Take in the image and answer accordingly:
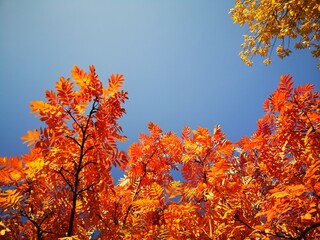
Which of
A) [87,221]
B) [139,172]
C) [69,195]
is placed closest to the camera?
[69,195]

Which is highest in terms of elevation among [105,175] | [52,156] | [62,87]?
Answer: [62,87]

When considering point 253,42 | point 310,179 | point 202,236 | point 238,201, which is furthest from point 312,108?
point 253,42

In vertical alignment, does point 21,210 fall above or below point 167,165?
below

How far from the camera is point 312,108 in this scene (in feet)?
12.5

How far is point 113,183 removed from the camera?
3561 millimetres

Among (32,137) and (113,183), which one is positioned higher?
(32,137)

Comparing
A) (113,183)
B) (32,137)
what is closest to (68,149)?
(32,137)

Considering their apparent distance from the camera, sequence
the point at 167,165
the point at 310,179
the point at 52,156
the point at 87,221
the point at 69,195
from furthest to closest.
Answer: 1. the point at 167,165
2. the point at 87,221
3. the point at 69,195
4. the point at 52,156
5. the point at 310,179

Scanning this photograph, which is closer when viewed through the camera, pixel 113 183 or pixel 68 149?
pixel 68 149

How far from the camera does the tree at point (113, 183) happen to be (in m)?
2.73

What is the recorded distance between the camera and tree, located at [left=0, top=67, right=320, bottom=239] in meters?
2.73

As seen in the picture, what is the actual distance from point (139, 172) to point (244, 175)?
3.94 m

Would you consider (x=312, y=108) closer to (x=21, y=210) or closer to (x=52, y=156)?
(x=52, y=156)

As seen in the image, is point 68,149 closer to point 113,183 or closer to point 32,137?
point 32,137
